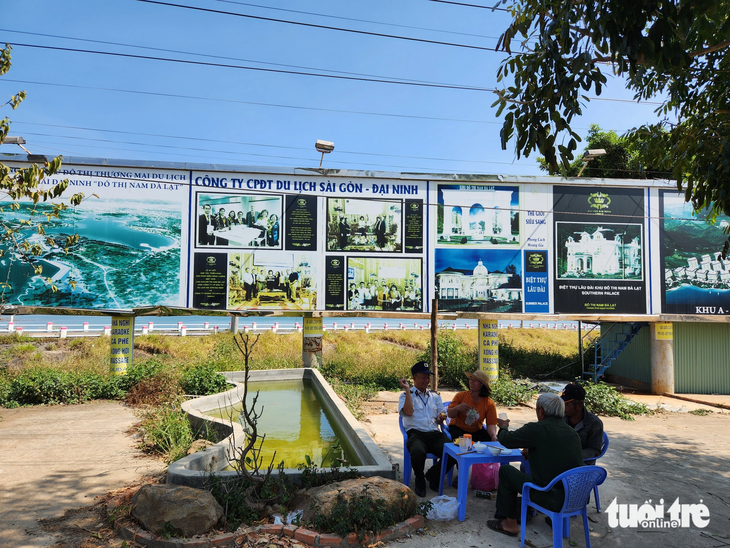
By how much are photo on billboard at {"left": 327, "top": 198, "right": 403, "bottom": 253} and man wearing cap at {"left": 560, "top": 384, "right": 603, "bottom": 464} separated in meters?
8.40

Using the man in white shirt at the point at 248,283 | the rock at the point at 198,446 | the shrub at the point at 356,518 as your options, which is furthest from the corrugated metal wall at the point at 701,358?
the rock at the point at 198,446

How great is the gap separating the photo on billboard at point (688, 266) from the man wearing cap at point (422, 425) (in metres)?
11.1

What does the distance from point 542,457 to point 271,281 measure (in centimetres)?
959

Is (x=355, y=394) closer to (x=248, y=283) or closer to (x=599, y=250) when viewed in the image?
(x=248, y=283)

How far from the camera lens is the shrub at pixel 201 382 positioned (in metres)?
10.6

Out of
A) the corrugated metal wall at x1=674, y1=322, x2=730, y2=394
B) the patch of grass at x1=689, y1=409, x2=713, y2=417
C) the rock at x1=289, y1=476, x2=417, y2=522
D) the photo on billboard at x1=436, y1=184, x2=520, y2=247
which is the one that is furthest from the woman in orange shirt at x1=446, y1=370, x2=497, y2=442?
the corrugated metal wall at x1=674, y1=322, x2=730, y2=394

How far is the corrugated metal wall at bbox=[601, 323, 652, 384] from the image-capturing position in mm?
15117

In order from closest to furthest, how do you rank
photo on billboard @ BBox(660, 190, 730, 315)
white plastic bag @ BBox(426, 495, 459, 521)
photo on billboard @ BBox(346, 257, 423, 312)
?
white plastic bag @ BBox(426, 495, 459, 521)
photo on billboard @ BBox(346, 257, 423, 312)
photo on billboard @ BBox(660, 190, 730, 315)

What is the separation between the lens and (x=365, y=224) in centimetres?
1302

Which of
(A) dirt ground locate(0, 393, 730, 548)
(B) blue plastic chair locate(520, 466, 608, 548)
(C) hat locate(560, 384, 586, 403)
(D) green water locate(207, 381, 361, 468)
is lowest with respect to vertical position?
(D) green water locate(207, 381, 361, 468)

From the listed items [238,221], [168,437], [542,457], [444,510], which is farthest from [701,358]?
[168,437]

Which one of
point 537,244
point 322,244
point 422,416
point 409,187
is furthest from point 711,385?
point 422,416

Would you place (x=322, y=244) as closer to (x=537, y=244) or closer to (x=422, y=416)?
(x=537, y=244)

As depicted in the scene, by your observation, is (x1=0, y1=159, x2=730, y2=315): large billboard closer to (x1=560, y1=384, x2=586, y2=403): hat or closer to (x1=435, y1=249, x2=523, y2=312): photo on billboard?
(x1=435, y1=249, x2=523, y2=312): photo on billboard
